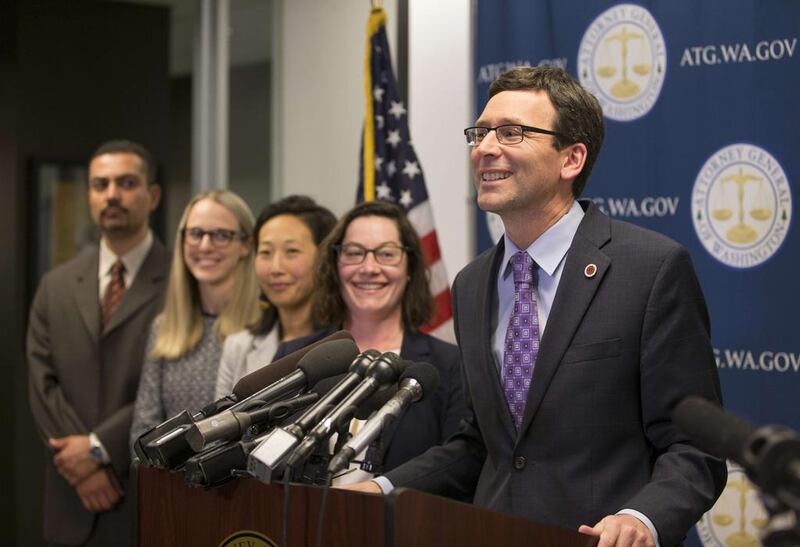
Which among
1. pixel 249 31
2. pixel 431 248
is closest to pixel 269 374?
pixel 431 248

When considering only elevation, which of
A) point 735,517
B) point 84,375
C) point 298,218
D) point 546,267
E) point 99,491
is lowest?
point 99,491

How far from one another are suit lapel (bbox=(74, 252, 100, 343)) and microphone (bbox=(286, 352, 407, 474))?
3.00 meters

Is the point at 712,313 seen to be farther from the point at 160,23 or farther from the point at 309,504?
the point at 160,23

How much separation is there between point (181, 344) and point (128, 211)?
0.93 meters

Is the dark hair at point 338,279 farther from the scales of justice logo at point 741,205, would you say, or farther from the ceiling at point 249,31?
the ceiling at point 249,31

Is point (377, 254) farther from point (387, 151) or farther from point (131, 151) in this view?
point (131, 151)

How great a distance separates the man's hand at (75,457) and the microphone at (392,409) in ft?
9.58

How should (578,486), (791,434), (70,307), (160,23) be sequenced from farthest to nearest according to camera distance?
(160,23) < (70,307) < (578,486) < (791,434)

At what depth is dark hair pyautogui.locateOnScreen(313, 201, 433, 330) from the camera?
356 cm

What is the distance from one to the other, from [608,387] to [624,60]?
203 centimetres

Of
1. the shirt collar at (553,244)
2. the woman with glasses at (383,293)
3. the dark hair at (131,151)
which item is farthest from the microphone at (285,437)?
the dark hair at (131,151)

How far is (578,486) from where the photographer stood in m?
2.38

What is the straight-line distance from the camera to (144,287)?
4.73m

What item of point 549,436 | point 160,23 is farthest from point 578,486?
point 160,23
